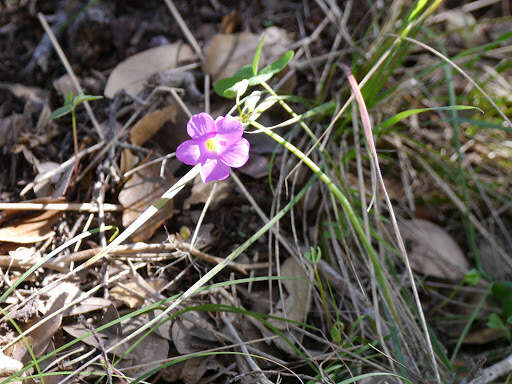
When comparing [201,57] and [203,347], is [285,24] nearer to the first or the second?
[201,57]

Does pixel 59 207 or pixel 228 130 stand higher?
pixel 228 130

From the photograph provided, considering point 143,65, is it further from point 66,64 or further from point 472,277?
point 472,277

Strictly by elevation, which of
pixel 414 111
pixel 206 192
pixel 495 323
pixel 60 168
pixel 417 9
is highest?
pixel 417 9

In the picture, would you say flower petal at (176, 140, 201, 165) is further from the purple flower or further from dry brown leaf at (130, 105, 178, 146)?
dry brown leaf at (130, 105, 178, 146)

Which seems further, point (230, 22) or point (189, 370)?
point (230, 22)

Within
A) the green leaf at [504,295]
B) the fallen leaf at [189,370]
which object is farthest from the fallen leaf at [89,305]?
the green leaf at [504,295]

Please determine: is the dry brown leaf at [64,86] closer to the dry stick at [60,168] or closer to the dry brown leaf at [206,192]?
the dry stick at [60,168]

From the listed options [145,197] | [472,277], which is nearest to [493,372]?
[472,277]

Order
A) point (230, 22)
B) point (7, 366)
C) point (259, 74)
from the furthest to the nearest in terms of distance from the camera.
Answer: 1. point (230, 22)
2. point (259, 74)
3. point (7, 366)
